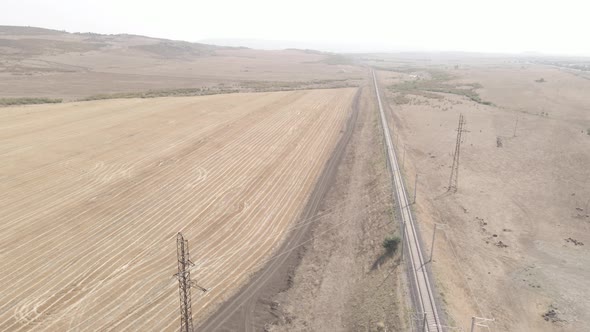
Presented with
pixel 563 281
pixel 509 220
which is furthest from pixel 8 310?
pixel 509 220

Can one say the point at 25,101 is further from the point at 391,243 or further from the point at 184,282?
the point at 184,282

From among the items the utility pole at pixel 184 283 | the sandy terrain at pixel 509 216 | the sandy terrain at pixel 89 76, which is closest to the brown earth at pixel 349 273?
the sandy terrain at pixel 509 216

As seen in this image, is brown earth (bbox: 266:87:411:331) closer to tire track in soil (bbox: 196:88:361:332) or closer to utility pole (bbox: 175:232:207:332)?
tire track in soil (bbox: 196:88:361:332)

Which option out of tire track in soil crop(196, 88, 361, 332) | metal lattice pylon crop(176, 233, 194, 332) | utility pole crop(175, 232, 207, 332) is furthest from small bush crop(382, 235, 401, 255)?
metal lattice pylon crop(176, 233, 194, 332)

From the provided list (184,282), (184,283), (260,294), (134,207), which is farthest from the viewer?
(134,207)

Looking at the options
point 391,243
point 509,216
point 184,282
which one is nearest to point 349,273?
point 391,243

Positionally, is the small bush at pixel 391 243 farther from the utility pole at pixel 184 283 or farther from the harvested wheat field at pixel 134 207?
the utility pole at pixel 184 283

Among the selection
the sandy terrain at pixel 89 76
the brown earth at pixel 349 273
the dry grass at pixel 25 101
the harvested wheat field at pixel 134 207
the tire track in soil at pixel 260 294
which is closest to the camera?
the brown earth at pixel 349 273
